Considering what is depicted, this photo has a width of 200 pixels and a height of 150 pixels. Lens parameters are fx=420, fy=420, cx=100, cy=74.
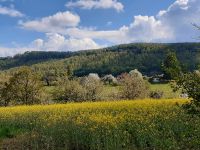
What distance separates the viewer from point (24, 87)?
2601 inches

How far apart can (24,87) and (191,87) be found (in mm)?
60621

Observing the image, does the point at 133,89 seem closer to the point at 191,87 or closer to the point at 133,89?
the point at 133,89

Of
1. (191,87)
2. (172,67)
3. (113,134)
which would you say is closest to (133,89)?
(113,134)

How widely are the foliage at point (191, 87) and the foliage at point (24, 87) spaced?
58.7 meters

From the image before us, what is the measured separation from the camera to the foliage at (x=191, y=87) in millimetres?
6828

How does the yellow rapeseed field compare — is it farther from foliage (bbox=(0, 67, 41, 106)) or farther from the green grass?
foliage (bbox=(0, 67, 41, 106))

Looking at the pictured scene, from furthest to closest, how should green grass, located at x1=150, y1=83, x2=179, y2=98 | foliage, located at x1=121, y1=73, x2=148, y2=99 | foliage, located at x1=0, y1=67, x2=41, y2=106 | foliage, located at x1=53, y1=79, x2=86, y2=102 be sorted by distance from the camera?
foliage, located at x1=53, y1=79, x2=86, y2=102
foliage, located at x1=0, y1=67, x2=41, y2=106
green grass, located at x1=150, y1=83, x2=179, y2=98
foliage, located at x1=121, y1=73, x2=148, y2=99

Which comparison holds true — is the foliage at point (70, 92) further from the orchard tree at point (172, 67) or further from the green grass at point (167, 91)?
the orchard tree at point (172, 67)

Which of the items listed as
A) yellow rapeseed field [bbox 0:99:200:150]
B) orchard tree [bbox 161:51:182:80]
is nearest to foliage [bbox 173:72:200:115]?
orchard tree [bbox 161:51:182:80]

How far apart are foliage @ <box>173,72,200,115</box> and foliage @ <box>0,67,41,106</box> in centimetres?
5873

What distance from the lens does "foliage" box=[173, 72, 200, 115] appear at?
Result: 269 inches

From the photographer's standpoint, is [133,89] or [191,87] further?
[133,89]

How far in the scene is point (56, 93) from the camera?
72188mm

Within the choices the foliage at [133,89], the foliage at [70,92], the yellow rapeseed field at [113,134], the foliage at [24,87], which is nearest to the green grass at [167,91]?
the foliage at [133,89]
